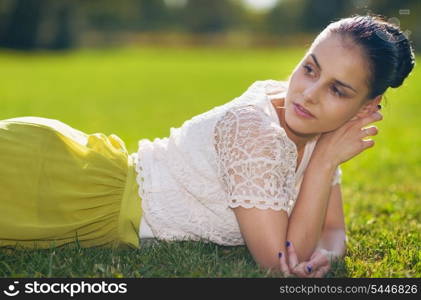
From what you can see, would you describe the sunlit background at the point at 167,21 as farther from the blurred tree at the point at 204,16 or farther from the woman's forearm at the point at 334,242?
the woman's forearm at the point at 334,242

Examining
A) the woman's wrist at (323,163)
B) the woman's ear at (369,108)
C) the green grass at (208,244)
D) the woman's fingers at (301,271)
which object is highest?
the woman's ear at (369,108)

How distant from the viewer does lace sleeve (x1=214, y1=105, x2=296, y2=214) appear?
299 centimetres

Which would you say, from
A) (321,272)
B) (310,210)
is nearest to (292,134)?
(310,210)

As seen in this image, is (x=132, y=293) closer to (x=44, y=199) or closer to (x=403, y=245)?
(x=44, y=199)

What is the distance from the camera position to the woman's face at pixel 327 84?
3.03 m

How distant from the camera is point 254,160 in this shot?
300 cm

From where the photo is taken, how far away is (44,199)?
3164 mm

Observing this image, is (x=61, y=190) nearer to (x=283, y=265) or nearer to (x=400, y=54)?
(x=283, y=265)

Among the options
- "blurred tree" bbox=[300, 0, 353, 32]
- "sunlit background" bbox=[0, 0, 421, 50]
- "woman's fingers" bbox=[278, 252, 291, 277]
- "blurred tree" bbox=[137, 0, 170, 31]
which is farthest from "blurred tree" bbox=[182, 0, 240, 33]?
"woman's fingers" bbox=[278, 252, 291, 277]

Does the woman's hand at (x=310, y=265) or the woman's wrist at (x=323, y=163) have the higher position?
the woman's wrist at (x=323, y=163)

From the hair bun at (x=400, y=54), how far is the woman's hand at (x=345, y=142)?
0.24 m

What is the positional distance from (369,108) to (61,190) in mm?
1749

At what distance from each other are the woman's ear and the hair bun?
12cm

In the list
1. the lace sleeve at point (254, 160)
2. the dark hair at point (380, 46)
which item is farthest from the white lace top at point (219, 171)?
the dark hair at point (380, 46)
